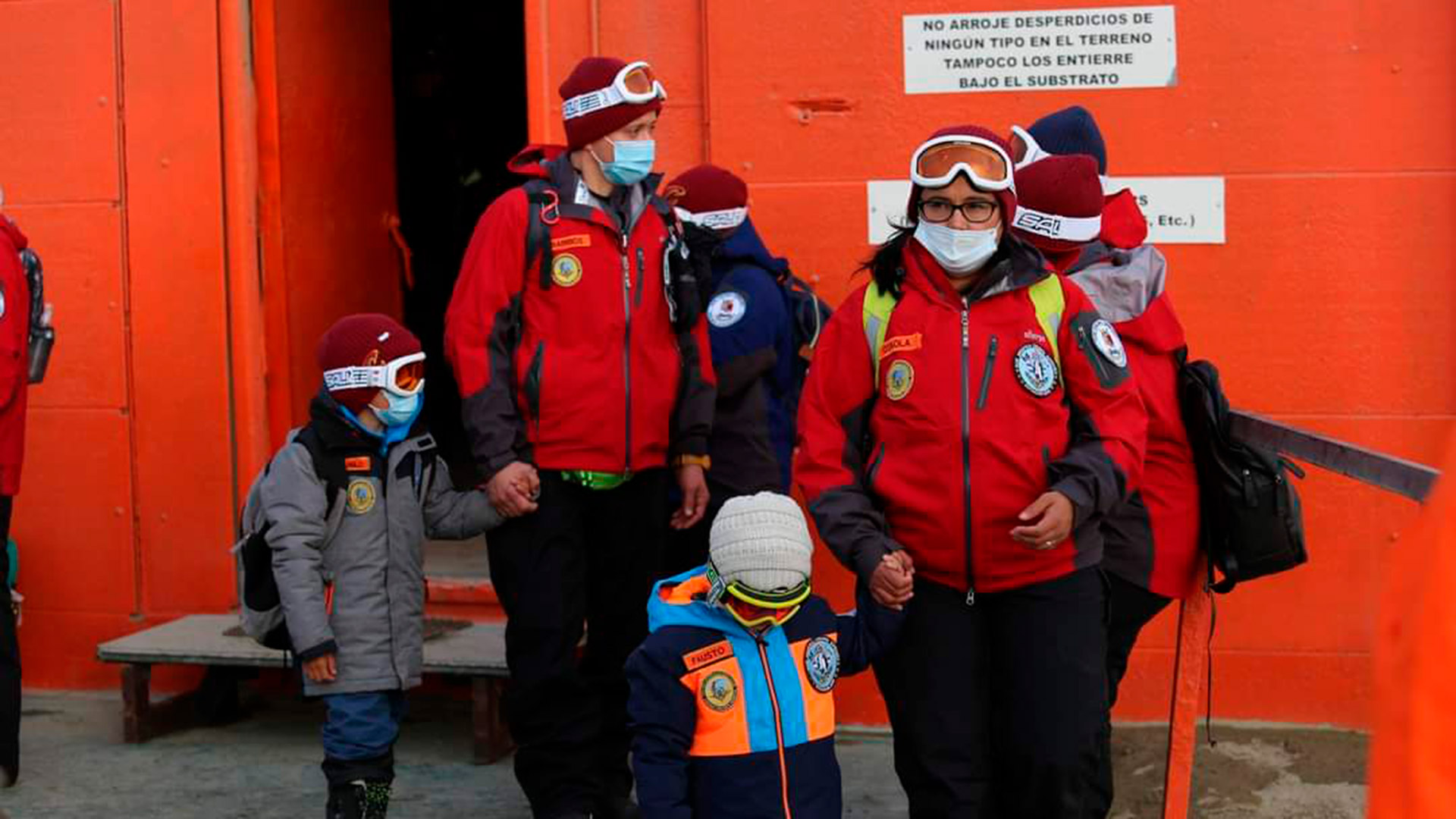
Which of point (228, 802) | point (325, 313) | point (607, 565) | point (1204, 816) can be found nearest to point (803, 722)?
point (607, 565)

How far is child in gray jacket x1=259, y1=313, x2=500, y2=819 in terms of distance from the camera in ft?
14.3

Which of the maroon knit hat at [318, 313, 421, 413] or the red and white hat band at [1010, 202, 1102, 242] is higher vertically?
the red and white hat band at [1010, 202, 1102, 242]

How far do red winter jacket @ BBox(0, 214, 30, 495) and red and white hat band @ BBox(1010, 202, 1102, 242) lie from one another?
2.84m

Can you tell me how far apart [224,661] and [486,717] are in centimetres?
85

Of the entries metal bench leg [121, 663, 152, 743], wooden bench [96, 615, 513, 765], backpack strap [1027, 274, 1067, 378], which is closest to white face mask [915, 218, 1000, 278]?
backpack strap [1027, 274, 1067, 378]

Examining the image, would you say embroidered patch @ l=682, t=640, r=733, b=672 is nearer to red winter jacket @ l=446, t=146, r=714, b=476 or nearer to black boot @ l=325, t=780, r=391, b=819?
red winter jacket @ l=446, t=146, r=714, b=476

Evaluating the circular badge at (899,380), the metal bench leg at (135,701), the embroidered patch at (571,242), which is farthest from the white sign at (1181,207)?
the metal bench leg at (135,701)

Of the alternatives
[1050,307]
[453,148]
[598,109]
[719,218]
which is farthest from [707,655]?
[453,148]

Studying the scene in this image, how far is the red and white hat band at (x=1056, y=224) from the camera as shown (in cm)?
410

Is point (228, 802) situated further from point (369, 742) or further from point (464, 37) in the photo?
point (464, 37)

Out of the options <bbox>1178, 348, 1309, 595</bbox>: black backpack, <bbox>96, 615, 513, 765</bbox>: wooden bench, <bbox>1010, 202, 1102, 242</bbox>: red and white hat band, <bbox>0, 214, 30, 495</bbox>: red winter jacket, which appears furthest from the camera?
<bbox>96, 615, 513, 765</bbox>: wooden bench

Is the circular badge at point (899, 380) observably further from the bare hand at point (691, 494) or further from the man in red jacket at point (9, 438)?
the man in red jacket at point (9, 438)

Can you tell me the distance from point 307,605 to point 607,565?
797 millimetres

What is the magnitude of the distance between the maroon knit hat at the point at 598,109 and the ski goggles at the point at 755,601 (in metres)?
1.41
